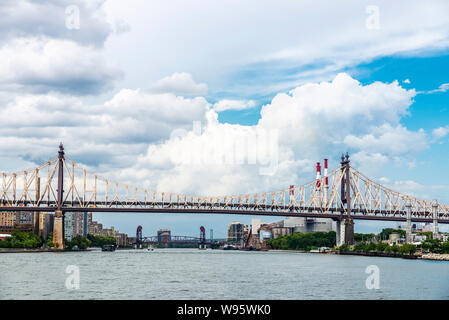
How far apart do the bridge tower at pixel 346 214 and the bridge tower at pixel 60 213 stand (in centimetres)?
6295

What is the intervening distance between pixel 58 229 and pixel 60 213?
4091 millimetres

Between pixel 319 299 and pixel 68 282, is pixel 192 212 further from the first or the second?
pixel 319 299

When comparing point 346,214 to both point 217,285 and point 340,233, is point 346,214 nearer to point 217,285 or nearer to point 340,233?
point 340,233

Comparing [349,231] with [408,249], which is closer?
[408,249]

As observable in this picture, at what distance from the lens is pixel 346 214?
149 m

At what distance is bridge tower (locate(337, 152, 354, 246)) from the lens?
478ft

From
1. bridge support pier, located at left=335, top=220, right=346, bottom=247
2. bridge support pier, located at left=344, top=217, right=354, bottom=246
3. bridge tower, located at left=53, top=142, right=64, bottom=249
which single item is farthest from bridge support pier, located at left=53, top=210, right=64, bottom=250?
bridge support pier, located at left=344, top=217, right=354, bottom=246

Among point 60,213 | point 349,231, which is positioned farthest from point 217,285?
point 349,231

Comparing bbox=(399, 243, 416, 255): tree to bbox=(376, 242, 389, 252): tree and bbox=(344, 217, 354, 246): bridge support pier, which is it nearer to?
bbox=(376, 242, 389, 252): tree

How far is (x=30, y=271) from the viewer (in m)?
62.8
